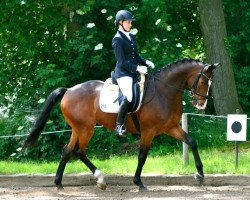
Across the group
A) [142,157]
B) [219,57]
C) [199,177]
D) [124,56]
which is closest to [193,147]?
[199,177]

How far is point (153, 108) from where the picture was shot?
10.7 meters

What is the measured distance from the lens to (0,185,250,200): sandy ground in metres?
9.63

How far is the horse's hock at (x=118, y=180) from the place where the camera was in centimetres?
1091

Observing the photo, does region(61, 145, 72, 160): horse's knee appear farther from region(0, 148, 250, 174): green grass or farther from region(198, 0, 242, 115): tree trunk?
region(198, 0, 242, 115): tree trunk

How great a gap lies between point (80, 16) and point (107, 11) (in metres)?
0.73

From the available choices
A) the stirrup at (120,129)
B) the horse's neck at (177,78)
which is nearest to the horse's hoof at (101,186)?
the stirrup at (120,129)

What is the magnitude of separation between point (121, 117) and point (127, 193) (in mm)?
1225

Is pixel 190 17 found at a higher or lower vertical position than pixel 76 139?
higher

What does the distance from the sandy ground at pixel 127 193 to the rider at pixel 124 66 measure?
1.02 meters

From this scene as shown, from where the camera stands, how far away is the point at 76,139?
37.2ft

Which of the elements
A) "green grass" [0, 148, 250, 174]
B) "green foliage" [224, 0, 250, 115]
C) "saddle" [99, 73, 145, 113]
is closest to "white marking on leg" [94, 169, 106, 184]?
"green grass" [0, 148, 250, 174]

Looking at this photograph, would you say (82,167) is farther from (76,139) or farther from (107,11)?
(107,11)

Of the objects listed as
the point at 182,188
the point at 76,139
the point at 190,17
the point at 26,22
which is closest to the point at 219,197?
the point at 182,188

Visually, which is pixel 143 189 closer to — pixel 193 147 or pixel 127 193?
pixel 127 193
